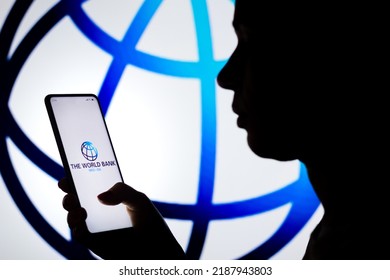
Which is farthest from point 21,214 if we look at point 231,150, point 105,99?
point 231,150

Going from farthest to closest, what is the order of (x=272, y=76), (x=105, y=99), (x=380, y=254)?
(x=105, y=99), (x=272, y=76), (x=380, y=254)

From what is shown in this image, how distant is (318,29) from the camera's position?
66 cm

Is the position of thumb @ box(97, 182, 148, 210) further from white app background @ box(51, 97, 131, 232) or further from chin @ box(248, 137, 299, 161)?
chin @ box(248, 137, 299, 161)

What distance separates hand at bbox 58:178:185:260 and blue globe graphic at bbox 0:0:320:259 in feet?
2.94

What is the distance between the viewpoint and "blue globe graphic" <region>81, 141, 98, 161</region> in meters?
1.03

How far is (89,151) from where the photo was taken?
3.40 ft

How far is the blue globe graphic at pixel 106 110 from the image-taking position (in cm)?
190

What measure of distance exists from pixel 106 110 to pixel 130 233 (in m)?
0.98

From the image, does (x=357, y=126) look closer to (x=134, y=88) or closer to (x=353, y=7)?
(x=353, y=7)

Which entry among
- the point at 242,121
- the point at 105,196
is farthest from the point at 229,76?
the point at 105,196

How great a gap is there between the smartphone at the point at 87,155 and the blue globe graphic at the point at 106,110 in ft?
2.76

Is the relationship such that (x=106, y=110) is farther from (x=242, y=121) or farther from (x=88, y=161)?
(x=242, y=121)

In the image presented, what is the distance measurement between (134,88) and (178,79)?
183 millimetres

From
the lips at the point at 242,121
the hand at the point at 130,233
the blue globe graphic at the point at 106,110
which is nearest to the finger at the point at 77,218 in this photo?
the hand at the point at 130,233
